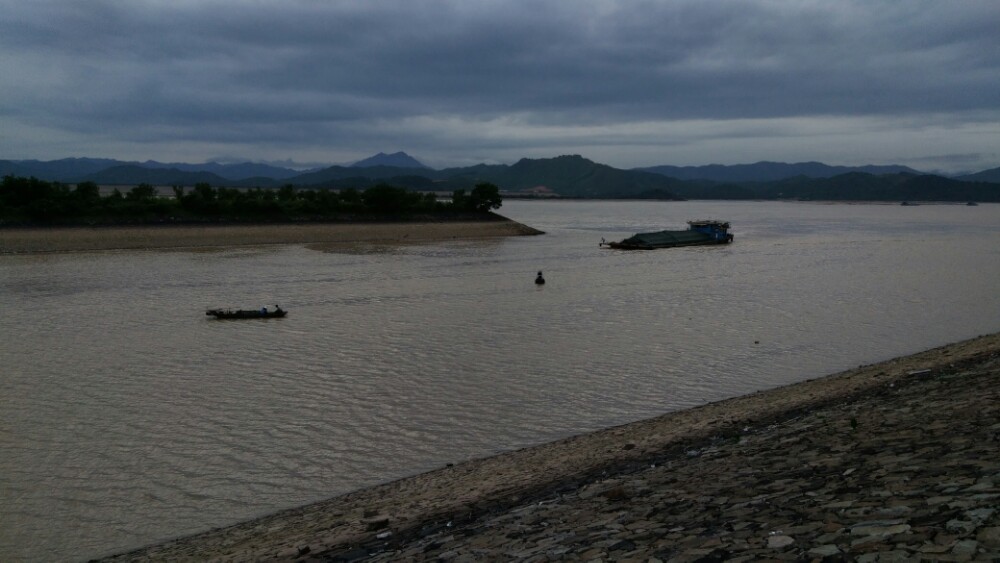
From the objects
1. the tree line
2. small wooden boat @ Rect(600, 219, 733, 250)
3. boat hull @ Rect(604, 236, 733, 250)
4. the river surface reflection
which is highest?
the tree line

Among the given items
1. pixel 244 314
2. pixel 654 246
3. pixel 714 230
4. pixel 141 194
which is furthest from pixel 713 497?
pixel 141 194

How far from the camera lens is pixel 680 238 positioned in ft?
253

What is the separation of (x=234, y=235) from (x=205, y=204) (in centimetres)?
908

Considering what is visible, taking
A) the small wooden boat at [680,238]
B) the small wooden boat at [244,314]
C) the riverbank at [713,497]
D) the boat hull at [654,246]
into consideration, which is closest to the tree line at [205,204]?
the small wooden boat at [680,238]

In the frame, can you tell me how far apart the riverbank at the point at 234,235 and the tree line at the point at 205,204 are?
258cm

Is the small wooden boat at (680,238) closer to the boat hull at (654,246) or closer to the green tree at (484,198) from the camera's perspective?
the boat hull at (654,246)

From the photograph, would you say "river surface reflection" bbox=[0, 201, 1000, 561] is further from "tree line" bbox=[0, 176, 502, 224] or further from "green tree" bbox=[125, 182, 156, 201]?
"green tree" bbox=[125, 182, 156, 201]

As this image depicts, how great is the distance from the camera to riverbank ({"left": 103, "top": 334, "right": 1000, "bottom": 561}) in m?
6.45

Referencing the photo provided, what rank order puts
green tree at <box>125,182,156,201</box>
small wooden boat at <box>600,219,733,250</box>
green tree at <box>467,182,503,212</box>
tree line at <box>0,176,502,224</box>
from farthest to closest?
green tree at <box>467,182,503,212</box>
green tree at <box>125,182,156,201</box>
small wooden boat at <box>600,219,733,250</box>
tree line at <box>0,176,502,224</box>

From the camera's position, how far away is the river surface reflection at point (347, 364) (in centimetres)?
1307

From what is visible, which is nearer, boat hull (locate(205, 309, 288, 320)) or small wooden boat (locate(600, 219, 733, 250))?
boat hull (locate(205, 309, 288, 320))

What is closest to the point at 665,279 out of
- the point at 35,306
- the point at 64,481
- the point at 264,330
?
the point at 264,330

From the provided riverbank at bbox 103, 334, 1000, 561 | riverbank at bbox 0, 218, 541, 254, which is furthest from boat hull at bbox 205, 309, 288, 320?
riverbank at bbox 0, 218, 541, 254

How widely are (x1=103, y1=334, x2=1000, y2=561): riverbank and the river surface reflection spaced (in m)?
1.87
